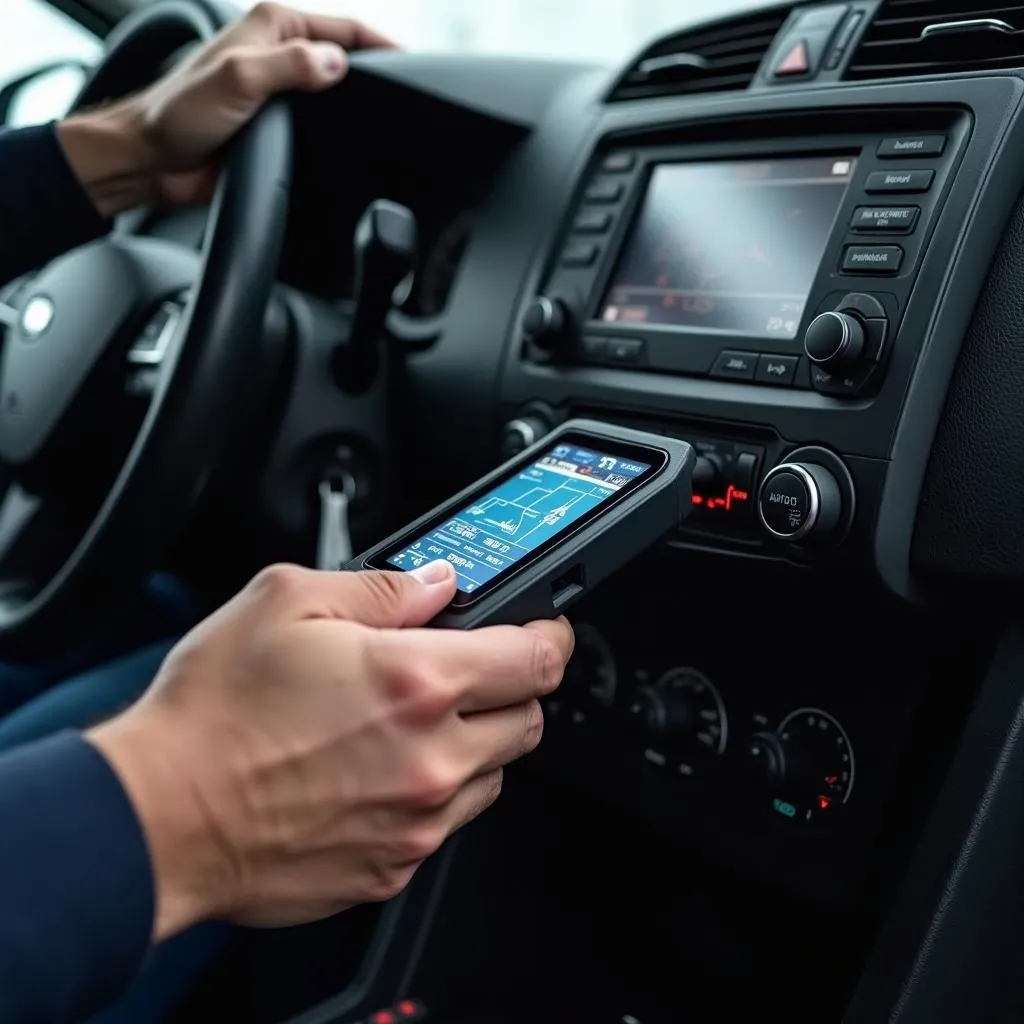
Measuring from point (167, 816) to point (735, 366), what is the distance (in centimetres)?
50

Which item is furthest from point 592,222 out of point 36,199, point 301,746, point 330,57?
point 301,746

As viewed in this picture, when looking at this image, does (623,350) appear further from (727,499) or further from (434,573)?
(434,573)

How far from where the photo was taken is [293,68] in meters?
1.01

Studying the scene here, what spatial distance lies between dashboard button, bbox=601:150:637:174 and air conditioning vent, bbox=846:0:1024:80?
203 mm

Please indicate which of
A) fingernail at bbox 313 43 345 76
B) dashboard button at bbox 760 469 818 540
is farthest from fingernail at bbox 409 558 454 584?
fingernail at bbox 313 43 345 76

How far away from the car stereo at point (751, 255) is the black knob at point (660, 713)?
0.77 feet

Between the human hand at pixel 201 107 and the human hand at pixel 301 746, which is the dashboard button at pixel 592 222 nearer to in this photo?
the human hand at pixel 201 107

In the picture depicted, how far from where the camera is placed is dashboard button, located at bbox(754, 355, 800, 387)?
2.65 feet

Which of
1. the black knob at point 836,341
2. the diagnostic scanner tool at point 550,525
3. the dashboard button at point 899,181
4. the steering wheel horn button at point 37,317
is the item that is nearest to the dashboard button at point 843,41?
the dashboard button at point 899,181

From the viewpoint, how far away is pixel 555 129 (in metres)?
1.12

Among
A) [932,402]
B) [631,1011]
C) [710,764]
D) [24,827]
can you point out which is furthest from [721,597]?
[24,827]

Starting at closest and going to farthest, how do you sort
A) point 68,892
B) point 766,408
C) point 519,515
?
point 68,892
point 519,515
point 766,408

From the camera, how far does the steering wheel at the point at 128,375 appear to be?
896 mm

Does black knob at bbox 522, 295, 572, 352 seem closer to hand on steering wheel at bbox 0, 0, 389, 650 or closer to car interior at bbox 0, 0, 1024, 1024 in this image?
car interior at bbox 0, 0, 1024, 1024
